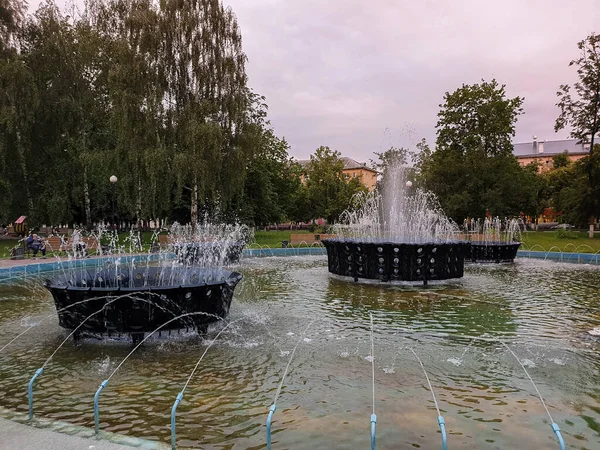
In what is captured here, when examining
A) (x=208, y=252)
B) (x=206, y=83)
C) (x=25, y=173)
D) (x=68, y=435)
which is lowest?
(x=68, y=435)

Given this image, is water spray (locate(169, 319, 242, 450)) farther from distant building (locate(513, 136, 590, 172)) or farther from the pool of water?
distant building (locate(513, 136, 590, 172))

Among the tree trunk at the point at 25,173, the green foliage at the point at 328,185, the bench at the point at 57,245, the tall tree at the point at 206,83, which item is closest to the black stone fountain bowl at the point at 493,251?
the tall tree at the point at 206,83

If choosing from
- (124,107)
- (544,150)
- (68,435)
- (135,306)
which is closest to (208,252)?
(135,306)

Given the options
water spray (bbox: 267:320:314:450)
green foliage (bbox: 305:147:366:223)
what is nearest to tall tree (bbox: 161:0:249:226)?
water spray (bbox: 267:320:314:450)

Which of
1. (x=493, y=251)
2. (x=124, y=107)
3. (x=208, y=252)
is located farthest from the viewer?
(x=124, y=107)

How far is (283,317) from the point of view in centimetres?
941

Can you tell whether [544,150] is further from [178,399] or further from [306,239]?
[178,399]

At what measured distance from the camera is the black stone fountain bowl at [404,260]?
45.7ft

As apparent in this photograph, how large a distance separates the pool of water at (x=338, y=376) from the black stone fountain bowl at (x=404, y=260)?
3134 mm

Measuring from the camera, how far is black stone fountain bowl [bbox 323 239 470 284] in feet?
45.7

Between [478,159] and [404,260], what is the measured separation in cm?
2874

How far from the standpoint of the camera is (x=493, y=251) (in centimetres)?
2088

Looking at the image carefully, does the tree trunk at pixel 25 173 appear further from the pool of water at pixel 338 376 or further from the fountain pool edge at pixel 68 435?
the fountain pool edge at pixel 68 435

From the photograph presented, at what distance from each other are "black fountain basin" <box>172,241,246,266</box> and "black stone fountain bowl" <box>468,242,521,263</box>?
36.3ft
